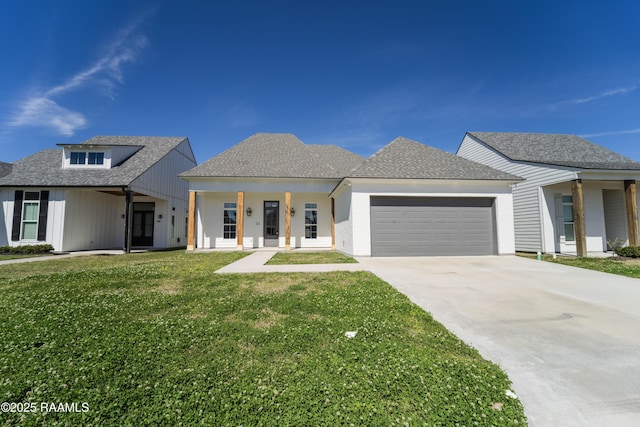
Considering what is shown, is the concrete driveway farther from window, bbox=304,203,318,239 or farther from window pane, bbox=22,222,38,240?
window pane, bbox=22,222,38,240

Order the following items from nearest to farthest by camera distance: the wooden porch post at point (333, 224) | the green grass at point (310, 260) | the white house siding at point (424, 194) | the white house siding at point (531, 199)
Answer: the green grass at point (310, 260) → the white house siding at point (424, 194) → the white house siding at point (531, 199) → the wooden porch post at point (333, 224)

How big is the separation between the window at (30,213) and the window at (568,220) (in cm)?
2708

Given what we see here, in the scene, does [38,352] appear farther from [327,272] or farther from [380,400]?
[327,272]

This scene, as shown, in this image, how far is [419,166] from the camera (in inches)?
450

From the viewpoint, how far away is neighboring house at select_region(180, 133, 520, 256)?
10594mm

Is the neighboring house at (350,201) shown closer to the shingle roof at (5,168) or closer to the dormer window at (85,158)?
the dormer window at (85,158)

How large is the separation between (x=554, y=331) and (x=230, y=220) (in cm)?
1455

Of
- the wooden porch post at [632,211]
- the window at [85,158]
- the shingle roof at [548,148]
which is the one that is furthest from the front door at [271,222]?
the wooden porch post at [632,211]

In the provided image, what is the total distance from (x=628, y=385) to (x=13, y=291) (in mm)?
9782

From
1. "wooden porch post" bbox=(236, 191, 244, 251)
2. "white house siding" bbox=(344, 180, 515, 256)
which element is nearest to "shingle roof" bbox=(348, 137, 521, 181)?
"white house siding" bbox=(344, 180, 515, 256)

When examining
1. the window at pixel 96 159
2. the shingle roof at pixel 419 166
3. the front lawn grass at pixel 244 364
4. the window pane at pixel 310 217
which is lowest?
the front lawn grass at pixel 244 364

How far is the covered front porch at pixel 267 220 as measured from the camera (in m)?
15.0

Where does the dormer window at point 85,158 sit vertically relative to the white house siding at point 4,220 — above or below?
above

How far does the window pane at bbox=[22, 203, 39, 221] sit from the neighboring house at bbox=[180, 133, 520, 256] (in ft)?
27.0
